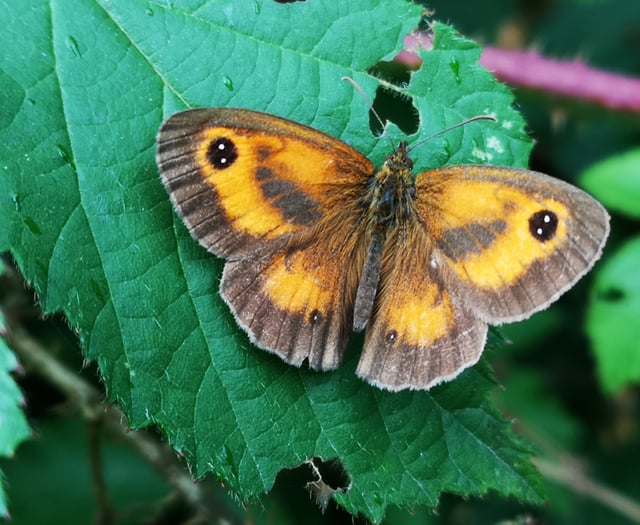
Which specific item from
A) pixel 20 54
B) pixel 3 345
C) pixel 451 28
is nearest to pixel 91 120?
pixel 20 54

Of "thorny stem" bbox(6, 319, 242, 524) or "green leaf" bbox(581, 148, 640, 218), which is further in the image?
"green leaf" bbox(581, 148, 640, 218)

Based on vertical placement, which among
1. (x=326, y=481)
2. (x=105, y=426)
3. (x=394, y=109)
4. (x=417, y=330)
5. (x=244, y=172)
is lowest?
(x=105, y=426)

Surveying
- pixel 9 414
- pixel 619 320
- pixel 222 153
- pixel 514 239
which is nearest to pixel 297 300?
pixel 222 153

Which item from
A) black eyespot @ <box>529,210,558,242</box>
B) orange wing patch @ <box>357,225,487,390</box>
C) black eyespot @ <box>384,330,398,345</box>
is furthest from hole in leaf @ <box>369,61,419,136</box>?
black eyespot @ <box>384,330,398,345</box>

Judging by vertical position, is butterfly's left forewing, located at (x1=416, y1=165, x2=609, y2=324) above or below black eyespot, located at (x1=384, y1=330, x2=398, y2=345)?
above

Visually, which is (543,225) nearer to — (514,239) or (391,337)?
(514,239)

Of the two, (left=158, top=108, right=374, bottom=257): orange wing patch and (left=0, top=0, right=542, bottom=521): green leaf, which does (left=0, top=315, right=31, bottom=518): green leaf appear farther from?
(left=158, top=108, right=374, bottom=257): orange wing patch

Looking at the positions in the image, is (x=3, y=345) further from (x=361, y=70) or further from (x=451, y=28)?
(x=451, y=28)

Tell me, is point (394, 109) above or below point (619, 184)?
above
